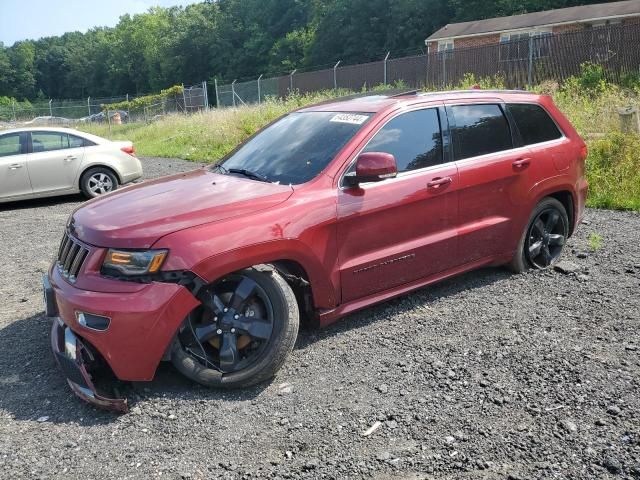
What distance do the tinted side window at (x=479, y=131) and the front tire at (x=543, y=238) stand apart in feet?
2.47

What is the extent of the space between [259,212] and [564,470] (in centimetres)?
216

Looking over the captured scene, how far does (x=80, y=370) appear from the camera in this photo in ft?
10.7

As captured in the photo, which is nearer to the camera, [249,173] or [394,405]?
[394,405]

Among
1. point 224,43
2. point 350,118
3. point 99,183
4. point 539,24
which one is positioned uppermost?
point 224,43

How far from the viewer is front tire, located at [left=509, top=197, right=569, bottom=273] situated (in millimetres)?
5184

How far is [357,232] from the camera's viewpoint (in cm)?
396

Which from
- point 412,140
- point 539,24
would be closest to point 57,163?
point 412,140

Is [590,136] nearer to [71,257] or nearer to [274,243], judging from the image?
[274,243]

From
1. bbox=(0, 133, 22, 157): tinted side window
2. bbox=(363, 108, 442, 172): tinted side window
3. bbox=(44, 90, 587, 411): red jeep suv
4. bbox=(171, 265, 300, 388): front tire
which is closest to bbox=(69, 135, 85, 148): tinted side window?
bbox=(0, 133, 22, 157): tinted side window

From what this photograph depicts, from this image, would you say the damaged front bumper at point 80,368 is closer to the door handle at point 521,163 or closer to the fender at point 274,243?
the fender at point 274,243

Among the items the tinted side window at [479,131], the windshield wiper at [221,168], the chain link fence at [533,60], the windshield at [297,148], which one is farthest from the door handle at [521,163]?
the chain link fence at [533,60]

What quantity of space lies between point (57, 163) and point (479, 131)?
829cm

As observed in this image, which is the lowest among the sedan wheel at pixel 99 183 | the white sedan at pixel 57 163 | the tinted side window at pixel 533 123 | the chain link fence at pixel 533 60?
the sedan wheel at pixel 99 183

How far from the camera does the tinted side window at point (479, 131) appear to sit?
4641 mm
